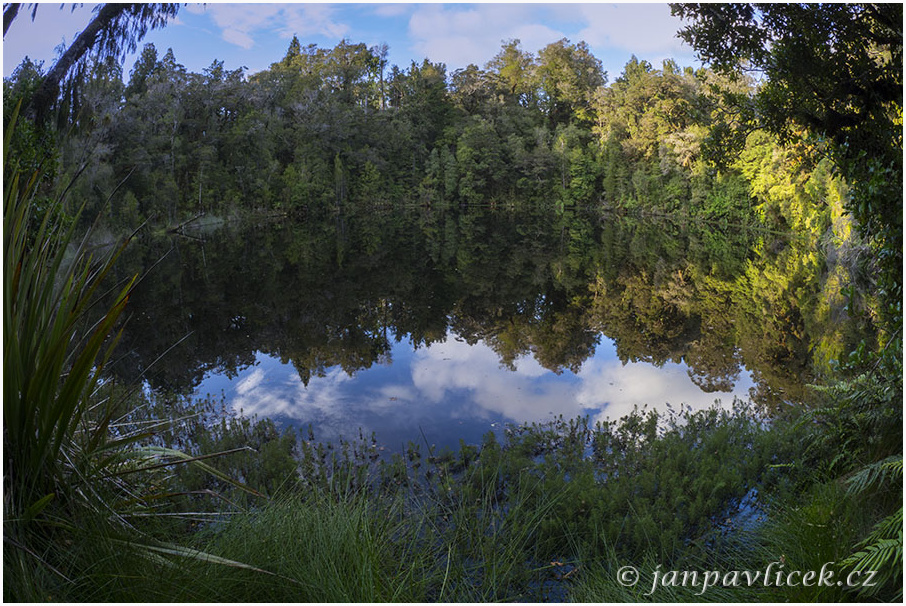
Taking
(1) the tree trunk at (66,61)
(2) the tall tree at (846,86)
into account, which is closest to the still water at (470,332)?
(1) the tree trunk at (66,61)

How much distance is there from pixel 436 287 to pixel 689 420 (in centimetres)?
865

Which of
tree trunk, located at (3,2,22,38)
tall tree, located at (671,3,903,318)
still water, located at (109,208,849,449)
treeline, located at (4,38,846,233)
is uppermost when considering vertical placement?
treeline, located at (4,38,846,233)

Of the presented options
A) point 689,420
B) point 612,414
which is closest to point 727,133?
point 689,420

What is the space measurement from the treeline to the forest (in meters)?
0.61

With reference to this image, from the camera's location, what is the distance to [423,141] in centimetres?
4100

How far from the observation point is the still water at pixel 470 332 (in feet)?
22.0

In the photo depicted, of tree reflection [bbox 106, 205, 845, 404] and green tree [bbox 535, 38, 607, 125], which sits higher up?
green tree [bbox 535, 38, 607, 125]

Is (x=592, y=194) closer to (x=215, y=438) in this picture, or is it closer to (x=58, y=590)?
(x=215, y=438)

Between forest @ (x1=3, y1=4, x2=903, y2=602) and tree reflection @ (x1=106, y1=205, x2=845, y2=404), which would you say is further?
tree reflection @ (x1=106, y1=205, x2=845, y2=404)

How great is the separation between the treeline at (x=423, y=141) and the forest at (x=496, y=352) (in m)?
0.61

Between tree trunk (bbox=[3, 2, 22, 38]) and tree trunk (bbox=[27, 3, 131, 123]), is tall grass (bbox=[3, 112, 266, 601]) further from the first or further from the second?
tree trunk (bbox=[27, 3, 131, 123])

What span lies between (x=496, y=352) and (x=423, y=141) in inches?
1346

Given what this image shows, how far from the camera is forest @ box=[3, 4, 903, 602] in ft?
6.83

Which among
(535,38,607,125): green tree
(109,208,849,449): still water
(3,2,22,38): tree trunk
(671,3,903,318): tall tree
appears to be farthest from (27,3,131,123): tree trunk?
(535,38,607,125): green tree
